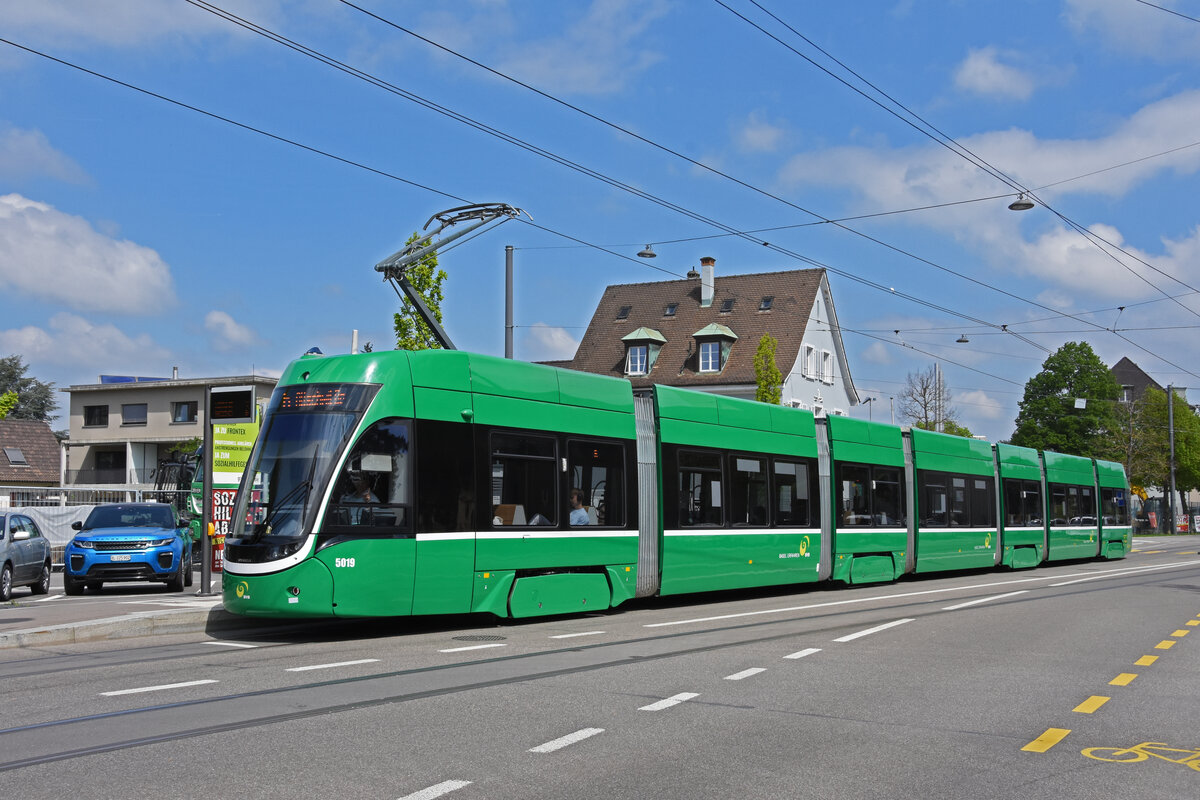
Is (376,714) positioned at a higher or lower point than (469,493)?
lower

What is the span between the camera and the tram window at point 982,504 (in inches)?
1087

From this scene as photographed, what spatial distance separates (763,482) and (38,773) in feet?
48.0

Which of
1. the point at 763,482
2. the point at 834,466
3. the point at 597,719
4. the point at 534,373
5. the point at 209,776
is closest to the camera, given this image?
the point at 209,776

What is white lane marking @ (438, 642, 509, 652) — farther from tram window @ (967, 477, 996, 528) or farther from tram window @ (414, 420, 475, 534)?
tram window @ (967, 477, 996, 528)

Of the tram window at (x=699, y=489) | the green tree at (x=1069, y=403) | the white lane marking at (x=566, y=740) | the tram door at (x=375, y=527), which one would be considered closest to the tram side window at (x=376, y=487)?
the tram door at (x=375, y=527)

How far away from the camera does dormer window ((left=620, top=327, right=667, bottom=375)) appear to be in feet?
186

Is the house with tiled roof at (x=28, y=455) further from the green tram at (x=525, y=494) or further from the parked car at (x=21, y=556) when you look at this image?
the green tram at (x=525, y=494)

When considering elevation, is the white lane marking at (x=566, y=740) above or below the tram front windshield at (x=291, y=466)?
below

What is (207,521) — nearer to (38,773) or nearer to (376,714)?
(376,714)

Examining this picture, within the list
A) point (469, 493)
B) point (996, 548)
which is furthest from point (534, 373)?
point (996, 548)

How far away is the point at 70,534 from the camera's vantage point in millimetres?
30562

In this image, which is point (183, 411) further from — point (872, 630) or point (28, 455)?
point (872, 630)

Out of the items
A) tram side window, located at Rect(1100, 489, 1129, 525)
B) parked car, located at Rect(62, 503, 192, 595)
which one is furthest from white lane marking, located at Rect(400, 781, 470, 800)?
tram side window, located at Rect(1100, 489, 1129, 525)

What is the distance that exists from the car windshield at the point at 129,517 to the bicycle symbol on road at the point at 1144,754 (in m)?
17.8
